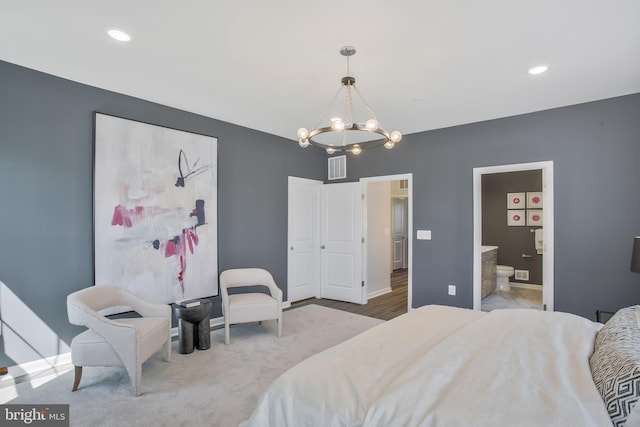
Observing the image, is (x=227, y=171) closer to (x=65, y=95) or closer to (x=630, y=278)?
(x=65, y=95)

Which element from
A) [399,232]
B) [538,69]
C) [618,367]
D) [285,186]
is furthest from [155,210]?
[399,232]

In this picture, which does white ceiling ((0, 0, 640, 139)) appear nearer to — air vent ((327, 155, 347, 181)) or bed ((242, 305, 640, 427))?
bed ((242, 305, 640, 427))

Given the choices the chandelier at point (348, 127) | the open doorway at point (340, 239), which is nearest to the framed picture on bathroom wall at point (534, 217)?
the open doorway at point (340, 239)

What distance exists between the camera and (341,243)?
5781 millimetres

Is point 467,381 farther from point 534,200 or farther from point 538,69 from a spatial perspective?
point 534,200

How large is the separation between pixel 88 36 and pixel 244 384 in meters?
2.95

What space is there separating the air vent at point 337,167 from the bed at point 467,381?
415cm

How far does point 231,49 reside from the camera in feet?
8.68

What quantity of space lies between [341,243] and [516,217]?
3.84 metres

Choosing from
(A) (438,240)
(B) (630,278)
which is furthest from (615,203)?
(A) (438,240)

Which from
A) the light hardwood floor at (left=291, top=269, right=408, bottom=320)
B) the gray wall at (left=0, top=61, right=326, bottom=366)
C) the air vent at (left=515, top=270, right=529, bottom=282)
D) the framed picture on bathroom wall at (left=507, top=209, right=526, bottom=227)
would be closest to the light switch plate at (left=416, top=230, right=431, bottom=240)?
the light hardwood floor at (left=291, top=269, right=408, bottom=320)

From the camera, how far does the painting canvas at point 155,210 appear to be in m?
3.42

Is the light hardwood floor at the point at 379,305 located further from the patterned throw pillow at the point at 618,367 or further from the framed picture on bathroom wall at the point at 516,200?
the patterned throw pillow at the point at 618,367

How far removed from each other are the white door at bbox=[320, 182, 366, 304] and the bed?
11.7ft
